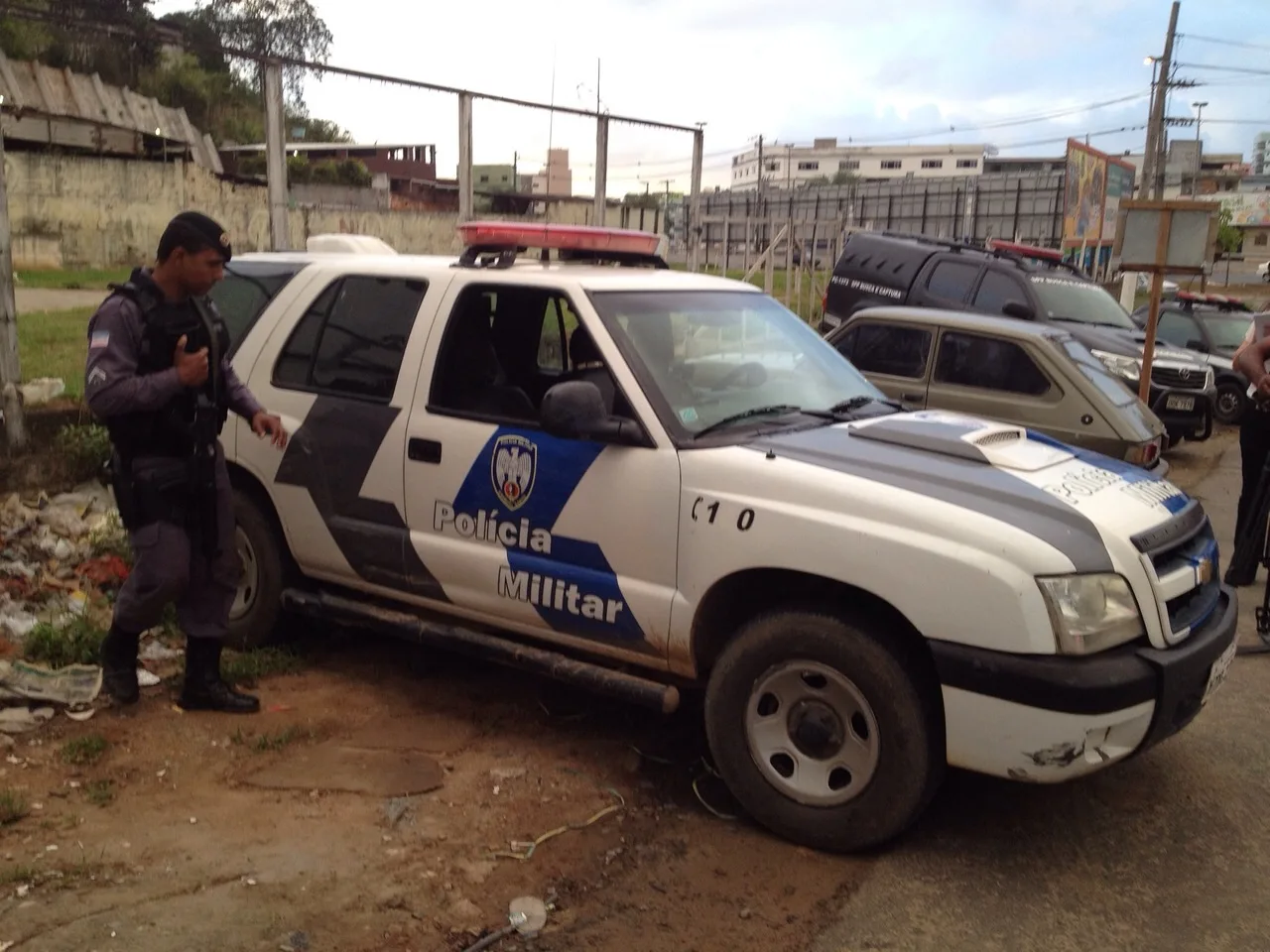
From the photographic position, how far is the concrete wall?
45.5ft

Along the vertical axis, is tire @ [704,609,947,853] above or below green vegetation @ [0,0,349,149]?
below

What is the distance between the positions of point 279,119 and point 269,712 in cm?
494

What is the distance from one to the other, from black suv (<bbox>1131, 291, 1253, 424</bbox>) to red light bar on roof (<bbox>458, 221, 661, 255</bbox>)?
11.9m

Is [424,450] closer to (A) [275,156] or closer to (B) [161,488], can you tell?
(B) [161,488]

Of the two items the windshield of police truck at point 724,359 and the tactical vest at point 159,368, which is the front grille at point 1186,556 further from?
the tactical vest at point 159,368

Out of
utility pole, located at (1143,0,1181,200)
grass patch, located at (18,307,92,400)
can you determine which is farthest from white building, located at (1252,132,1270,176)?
grass patch, located at (18,307,92,400)

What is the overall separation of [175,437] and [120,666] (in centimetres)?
102

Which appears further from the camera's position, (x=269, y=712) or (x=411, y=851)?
(x=269, y=712)

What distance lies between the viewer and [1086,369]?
833cm

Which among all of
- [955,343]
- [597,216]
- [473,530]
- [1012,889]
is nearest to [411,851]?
[473,530]

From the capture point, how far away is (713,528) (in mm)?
3654

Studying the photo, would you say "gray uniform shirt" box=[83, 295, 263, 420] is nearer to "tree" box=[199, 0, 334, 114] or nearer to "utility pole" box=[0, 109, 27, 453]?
"utility pole" box=[0, 109, 27, 453]

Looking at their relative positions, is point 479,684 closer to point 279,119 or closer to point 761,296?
point 761,296

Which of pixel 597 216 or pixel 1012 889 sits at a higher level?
pixel 597 216
